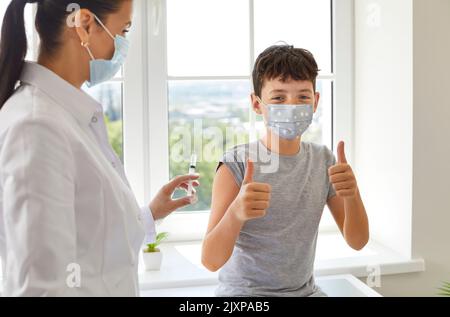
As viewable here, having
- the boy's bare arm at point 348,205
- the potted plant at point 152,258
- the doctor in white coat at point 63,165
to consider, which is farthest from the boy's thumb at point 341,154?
the potted plant at point 152,258

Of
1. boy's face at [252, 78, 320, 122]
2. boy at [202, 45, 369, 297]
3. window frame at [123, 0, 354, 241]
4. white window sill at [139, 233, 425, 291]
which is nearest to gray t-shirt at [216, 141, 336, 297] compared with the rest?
boy at [202, 45, 369, 297]

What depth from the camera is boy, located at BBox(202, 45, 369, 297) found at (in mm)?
1488

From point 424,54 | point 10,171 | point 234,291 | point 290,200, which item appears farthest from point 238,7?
point 10,171

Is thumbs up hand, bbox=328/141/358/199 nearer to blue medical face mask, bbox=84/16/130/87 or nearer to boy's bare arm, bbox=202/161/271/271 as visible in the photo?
boy's bare arm, bbox=202/161/271/271

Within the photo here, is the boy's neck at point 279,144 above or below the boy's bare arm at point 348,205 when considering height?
above

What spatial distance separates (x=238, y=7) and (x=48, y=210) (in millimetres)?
1562

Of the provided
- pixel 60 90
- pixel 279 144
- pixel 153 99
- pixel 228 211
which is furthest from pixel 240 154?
pixel 153 99

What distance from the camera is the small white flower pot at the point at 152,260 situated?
1.95 metres

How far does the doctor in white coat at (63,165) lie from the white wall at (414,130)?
3.91 ft

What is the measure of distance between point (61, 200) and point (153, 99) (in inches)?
52.2

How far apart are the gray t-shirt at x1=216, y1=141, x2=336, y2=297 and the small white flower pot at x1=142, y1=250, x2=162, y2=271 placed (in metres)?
0.45

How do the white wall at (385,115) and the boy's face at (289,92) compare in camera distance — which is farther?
the white wall at (385,115)

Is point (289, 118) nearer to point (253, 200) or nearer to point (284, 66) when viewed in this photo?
point (284, 66)

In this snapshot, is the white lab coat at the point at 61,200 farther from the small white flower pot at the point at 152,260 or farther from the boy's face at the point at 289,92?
the small white flower pot at the point at 152,260
